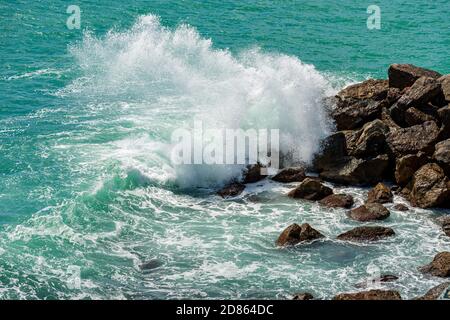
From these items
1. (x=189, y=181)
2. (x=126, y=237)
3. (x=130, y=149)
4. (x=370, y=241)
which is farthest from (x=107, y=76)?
(x=370, y=241)

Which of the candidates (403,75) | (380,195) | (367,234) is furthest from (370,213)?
(403,75)

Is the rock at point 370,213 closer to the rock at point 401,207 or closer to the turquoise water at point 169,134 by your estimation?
the turquoise water at point 169,134

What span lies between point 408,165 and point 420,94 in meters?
3.13

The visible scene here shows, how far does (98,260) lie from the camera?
19.4 m

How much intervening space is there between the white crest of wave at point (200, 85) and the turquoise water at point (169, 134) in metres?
0.08

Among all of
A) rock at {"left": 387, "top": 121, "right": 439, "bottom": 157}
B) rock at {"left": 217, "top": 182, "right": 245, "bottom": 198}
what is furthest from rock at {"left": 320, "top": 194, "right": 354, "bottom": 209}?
rock at {"left": 217, "top": 182, "right": 245, "bottom": 198}

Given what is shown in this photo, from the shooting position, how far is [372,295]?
54.9 feet

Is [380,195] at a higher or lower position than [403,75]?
lower

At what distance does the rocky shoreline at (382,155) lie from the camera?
21969mm

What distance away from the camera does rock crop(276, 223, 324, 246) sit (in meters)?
20.2

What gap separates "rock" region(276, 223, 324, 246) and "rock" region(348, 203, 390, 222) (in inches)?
75.2

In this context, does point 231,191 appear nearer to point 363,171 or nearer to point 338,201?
point 338,201

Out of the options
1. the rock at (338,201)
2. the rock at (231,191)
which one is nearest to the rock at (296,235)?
the rock at (338,201)
